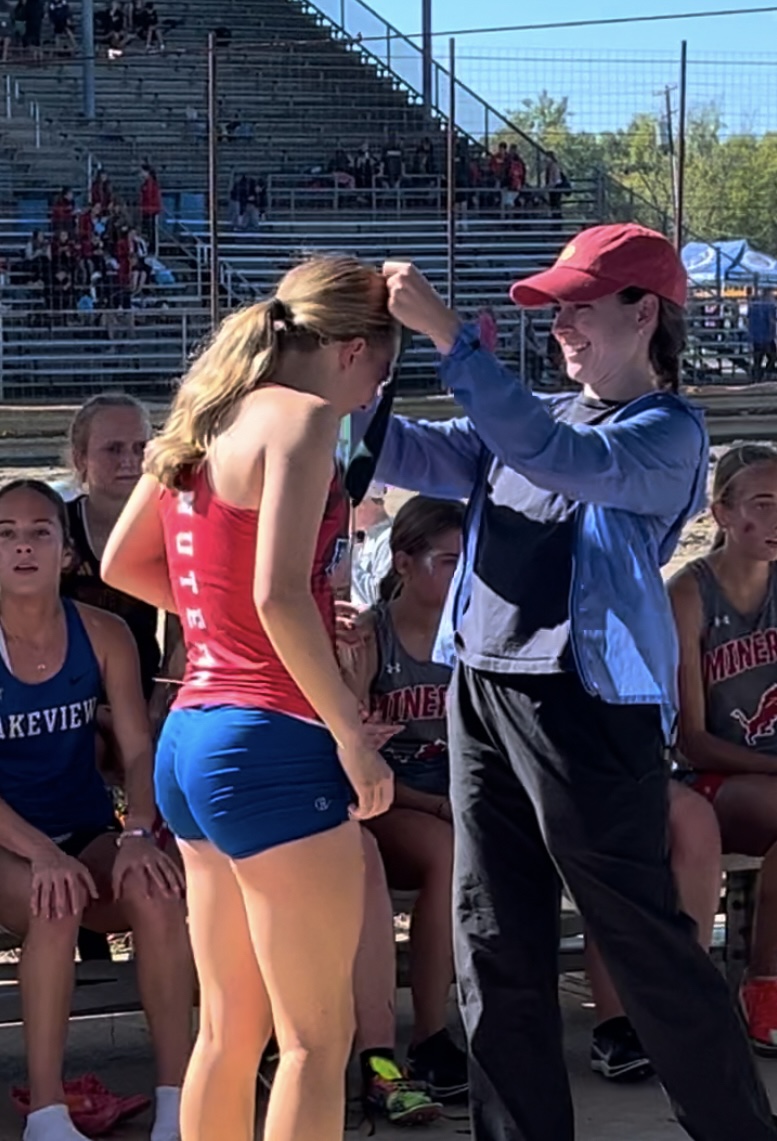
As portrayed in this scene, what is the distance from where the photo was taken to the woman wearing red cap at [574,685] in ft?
9.38

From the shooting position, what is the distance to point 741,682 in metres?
4.04

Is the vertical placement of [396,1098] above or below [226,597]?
below

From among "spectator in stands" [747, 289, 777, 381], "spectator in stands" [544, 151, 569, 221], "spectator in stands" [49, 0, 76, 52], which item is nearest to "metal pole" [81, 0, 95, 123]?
"spectator in stands" [49, 0, 76, 52]

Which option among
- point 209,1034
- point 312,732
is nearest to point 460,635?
point 312,732

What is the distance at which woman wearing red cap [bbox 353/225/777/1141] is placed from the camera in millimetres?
2859

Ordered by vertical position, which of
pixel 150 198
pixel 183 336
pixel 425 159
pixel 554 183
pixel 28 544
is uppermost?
pixel 425 159

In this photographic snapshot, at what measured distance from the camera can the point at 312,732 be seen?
8.50 feet

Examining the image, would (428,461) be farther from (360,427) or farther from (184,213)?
(184,213)

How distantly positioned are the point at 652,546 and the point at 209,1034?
1.08 metres

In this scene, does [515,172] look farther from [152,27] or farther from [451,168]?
[451,168]

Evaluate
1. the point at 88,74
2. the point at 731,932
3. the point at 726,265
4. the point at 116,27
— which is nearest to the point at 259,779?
the point at 731,932

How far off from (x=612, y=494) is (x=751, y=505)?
1.29 metres

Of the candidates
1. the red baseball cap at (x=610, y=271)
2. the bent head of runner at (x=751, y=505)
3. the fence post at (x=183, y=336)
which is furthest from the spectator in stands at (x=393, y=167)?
the red baseball cap at (x=610, y=271)

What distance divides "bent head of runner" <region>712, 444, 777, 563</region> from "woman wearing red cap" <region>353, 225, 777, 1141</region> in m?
0.96
